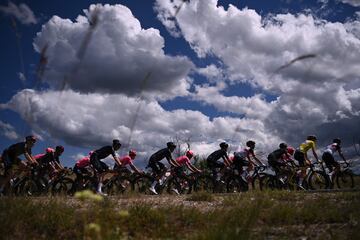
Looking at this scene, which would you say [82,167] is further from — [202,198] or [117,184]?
[202,198]

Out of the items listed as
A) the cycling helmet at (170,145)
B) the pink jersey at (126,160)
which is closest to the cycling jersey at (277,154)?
the cycling helmet at (170,145)

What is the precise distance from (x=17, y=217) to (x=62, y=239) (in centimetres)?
96

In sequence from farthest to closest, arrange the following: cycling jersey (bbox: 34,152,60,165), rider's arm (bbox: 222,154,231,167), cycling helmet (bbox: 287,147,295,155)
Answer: cycling helmet (bbox: 287,147,295,155) < rider's arm (bbox: 222,154,231,167) < cycling jersey (bbox: 34,152,60,165)

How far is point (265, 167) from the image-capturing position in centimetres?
1583

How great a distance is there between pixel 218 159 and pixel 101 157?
473cm

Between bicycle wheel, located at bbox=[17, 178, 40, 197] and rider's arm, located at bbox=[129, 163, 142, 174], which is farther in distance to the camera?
rider's arm, located at bbox=[129, 163, 142, 174]

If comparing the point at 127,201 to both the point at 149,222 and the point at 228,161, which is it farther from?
the point at 228,161

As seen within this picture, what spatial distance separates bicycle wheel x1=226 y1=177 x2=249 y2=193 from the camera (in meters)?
15.0

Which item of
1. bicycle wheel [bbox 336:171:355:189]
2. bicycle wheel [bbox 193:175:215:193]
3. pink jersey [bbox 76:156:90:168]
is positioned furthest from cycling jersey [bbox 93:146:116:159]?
bicycle wheel [bbox 336:171:355:189]

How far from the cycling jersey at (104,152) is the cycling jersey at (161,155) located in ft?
7.29

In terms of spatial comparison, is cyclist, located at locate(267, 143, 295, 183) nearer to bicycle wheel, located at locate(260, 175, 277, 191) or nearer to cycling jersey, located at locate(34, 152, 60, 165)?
bicycle wheel, located at locate(260, 175, 277, 191)

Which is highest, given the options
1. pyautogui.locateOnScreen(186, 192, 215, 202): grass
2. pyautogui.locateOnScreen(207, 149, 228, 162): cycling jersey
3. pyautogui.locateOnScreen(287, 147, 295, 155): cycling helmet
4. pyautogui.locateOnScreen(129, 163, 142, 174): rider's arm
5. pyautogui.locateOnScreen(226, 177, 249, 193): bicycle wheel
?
pyautogui.locateOnScreen(287, 147, 295, 155): cycling helmet

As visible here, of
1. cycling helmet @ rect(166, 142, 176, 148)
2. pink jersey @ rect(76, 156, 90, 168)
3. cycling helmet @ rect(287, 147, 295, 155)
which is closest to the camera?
pink jersey @ rect(76, 156, 90, 168)

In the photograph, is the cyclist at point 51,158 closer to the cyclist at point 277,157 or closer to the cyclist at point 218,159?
the cyclist at point 218,159
